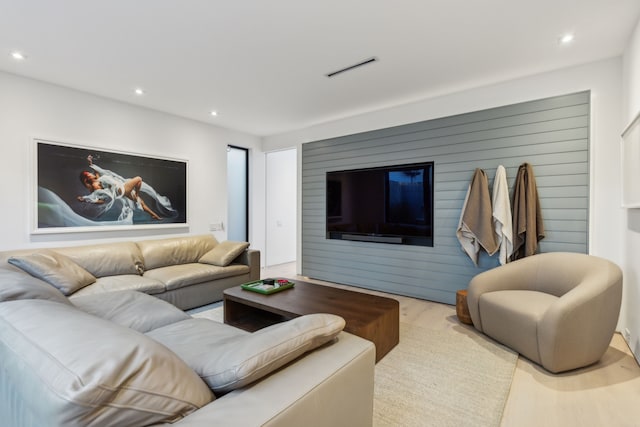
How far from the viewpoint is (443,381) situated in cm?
204

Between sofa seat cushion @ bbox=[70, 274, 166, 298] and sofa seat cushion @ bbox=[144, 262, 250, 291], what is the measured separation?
0.11 metres

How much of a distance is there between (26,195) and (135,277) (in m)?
1.38

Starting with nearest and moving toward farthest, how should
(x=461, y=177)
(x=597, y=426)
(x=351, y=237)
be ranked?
(x=597, y=426) < (x=461, y=177) < (x=351, y=237)

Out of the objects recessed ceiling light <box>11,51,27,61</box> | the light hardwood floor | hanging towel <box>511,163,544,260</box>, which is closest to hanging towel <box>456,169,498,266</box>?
hanging towel <box>511,163,544,260</box>

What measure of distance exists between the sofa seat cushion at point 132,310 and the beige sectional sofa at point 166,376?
2.17 feet

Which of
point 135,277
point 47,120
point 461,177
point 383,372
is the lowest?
point 383,372

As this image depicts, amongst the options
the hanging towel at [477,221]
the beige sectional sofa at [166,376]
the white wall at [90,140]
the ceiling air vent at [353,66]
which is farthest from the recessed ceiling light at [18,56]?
the hanging towel at [477,221]

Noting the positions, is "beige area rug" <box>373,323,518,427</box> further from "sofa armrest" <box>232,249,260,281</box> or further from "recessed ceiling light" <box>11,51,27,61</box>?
"recessed ceiling light" <box>11,51,27,61</box>

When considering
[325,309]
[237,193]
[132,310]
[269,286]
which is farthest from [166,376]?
[237,193]

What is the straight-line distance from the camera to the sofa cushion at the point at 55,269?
101 inches

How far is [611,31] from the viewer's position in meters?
2.40

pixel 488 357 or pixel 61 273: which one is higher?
pixel 61 273

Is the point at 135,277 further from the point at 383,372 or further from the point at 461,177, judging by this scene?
the point at 461,177

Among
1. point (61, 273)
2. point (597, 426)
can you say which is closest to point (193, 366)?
point (597, 426)
